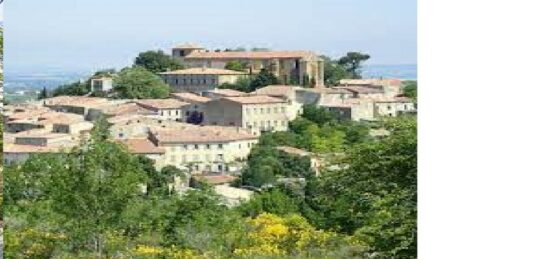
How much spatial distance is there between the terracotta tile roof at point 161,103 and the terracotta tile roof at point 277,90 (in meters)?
0.23

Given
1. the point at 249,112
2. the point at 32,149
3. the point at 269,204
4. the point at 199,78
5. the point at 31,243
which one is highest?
the point at 199,78

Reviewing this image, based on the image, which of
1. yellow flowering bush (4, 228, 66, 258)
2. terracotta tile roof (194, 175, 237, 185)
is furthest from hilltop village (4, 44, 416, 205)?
yellow flowering bush (4, 228, 66, 258)

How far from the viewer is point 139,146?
9.87 feet

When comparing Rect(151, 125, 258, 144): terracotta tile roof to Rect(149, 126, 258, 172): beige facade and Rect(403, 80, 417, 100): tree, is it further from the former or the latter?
Rect(403, 80, 417, 100): tree

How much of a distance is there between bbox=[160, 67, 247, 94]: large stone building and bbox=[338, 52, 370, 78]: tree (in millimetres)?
361

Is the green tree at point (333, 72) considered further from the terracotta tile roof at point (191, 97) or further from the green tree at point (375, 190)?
the terracotta tile roof at point (191, 97)

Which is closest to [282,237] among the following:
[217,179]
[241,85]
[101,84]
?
[217,179]

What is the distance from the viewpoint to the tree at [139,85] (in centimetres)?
302

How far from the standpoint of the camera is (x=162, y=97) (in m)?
3.11

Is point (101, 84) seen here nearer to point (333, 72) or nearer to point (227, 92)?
point (227, 92)

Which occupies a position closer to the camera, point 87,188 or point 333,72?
point 333,72

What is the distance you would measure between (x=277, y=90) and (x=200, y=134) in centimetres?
26
